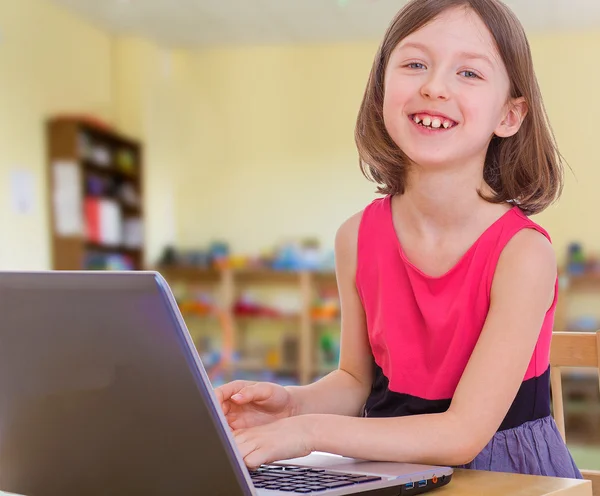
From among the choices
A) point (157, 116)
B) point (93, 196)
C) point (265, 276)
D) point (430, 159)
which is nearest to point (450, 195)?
point (430, 159)

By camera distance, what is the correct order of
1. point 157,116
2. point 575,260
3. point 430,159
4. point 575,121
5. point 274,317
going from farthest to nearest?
point 157,116 → point 274,317 → point 575,121 → point 575,260 → point 430,159

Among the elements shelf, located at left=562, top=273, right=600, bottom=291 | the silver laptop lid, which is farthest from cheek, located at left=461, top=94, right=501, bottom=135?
shelf, located at left=562, top=273, right=600, bottom=291

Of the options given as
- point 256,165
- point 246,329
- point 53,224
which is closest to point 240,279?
point 246,329

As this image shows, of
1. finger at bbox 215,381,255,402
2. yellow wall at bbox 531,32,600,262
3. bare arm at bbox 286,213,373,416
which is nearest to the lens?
finger at bbox 215,381,255,402

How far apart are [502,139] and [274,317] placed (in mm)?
6001

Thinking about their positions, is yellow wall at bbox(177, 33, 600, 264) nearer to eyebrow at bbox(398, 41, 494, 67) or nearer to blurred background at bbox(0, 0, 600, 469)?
blurred background at bbox(0, 0, 600, 469)

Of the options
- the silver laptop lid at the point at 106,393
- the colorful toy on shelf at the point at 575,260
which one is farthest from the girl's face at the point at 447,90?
the colorful toy on shelf at the point at 575,260

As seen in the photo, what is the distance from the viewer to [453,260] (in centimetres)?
93

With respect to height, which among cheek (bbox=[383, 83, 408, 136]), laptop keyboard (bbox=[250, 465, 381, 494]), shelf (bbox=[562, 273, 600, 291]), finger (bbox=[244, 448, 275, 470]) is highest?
cheek (bbox=[383, 83, 408, 136])

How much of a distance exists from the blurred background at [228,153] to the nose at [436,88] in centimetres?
464

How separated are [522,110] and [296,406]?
0.41 metres

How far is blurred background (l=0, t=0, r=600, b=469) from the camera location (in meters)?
5.55

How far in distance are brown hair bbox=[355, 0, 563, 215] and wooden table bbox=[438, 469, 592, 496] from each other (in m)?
0.35

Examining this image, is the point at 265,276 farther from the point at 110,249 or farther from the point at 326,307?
the point at 110,249
